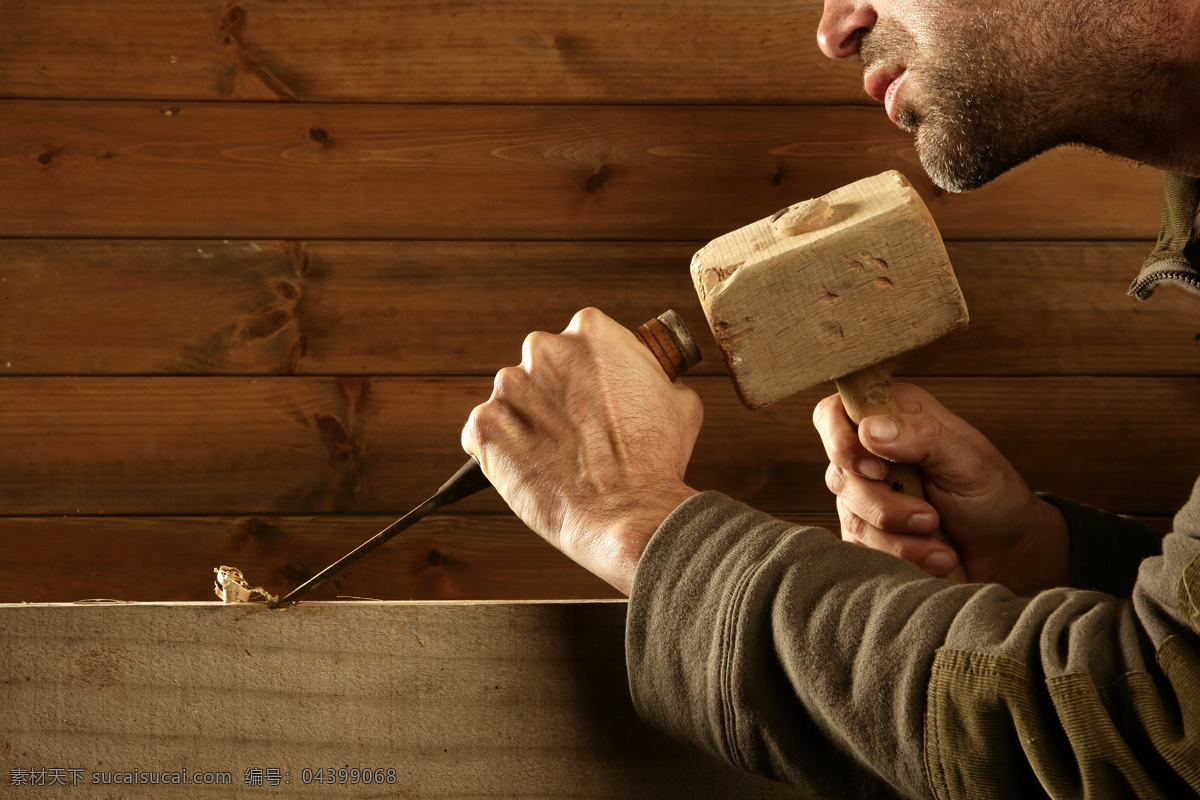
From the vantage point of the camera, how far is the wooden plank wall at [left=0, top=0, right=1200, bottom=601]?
121 cm

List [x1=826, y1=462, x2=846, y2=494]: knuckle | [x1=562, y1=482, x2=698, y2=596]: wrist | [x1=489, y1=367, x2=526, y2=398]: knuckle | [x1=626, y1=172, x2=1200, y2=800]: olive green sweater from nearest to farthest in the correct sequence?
[x1=626, y1=172, x2=1200, y2=800]: olive green sweater → [x1=562, y1=482, x2=698, y2=596]: wrist → [x1=489, y1=367, x2=526, y2=398]: knuckle → [x1=826, y1=462, x2=846, y2=494]: knuckle

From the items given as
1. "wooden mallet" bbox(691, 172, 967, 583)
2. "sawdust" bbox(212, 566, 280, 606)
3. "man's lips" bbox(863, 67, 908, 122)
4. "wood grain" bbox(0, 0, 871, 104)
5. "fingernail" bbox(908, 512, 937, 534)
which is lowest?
"fingernail" bbox(908, 512, 937, 534)

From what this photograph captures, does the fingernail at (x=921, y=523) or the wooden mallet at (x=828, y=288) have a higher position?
the wooden mallet at (x=828, y=288)

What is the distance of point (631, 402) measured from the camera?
0.81 m

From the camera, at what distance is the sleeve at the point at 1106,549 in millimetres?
994

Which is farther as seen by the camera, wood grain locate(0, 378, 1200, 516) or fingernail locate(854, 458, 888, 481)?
wood grain locate(0, 378, 1200, 516)

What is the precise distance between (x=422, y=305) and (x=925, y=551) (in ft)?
2.28

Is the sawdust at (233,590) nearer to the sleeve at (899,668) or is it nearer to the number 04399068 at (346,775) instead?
the number 04399068 at (346,775)

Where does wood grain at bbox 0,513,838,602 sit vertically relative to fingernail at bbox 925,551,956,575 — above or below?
above

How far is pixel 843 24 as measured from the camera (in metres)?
0.93

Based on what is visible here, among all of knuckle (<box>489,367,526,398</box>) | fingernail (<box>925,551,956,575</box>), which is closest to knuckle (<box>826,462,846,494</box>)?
fingernail (<box>925,551,956,575</box>)

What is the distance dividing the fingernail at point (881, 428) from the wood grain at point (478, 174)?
0.46m

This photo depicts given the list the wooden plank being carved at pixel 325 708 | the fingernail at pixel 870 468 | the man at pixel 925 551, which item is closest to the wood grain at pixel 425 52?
the man at pixel 925 551

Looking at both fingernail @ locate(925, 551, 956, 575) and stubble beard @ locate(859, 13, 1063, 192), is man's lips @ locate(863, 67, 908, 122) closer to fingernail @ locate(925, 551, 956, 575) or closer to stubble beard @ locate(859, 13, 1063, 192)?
stubble beard @ locate(859, 13, 1063, 192)
